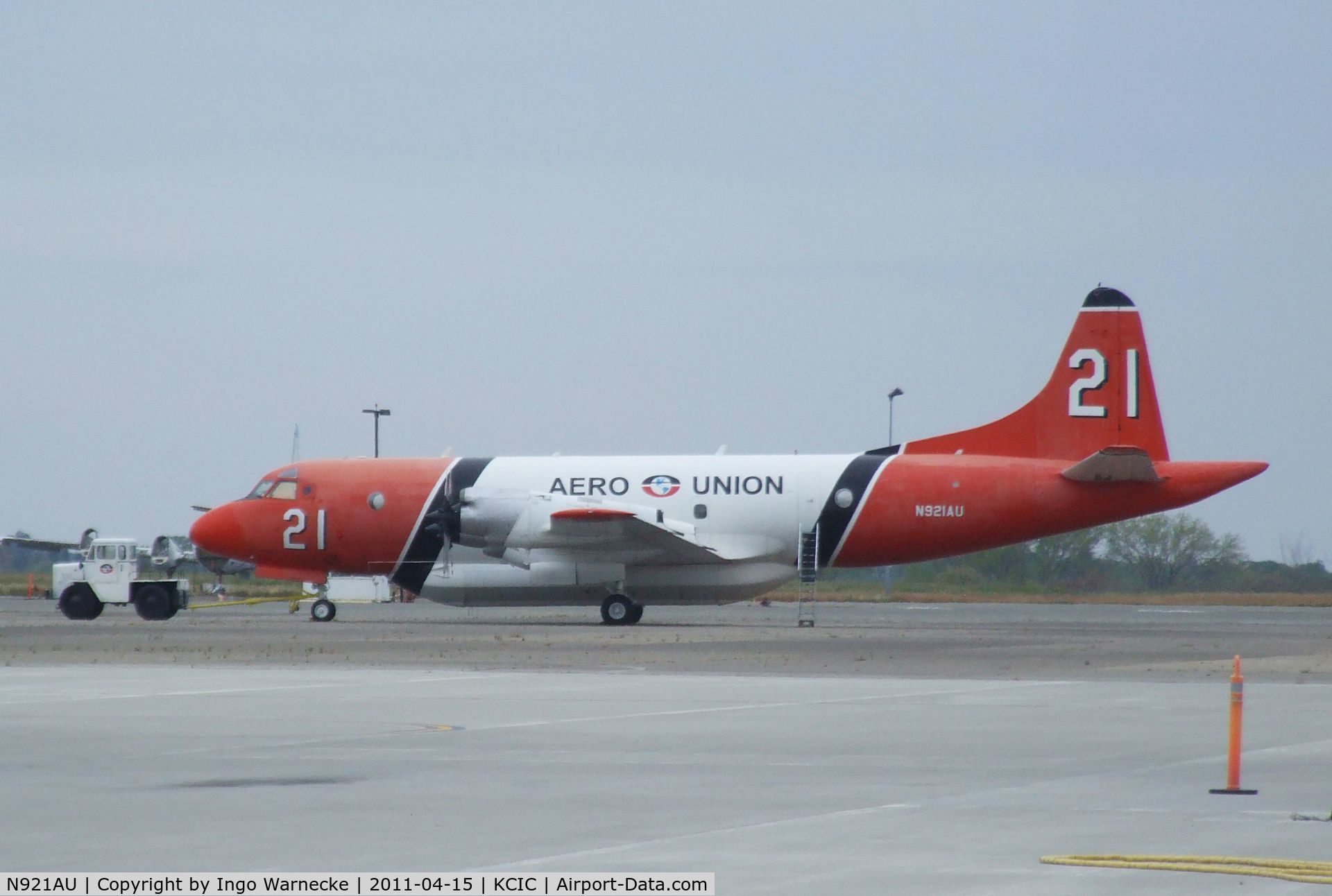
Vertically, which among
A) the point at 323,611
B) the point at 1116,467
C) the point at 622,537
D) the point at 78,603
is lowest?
the point at 323,611

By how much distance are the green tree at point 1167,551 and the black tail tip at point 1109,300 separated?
31538 millimetres

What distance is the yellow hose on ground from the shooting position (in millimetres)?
7348

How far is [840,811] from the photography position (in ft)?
31.2

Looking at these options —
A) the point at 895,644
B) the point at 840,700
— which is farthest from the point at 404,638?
the point at 840,700

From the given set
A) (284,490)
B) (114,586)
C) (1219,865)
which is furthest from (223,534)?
(1219,865)

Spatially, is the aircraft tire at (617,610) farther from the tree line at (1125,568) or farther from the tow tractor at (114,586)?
the tree line at (1125,568)

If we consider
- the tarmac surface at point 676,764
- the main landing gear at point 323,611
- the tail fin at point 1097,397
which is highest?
the tail fin at point 1097,397

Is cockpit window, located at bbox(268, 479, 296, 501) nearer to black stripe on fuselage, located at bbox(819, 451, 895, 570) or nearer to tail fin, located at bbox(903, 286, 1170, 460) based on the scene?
black stripe on fuselage, located at bbox(819, 451, 895, 570)

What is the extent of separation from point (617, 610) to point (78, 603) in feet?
43.9

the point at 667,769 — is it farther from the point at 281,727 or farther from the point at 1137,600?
the point at 1137,600

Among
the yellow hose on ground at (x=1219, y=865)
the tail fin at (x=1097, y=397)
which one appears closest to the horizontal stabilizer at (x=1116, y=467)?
the tail fin at (x=1097, y=397)

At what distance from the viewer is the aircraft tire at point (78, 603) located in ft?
128

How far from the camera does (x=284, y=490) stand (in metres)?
39.2

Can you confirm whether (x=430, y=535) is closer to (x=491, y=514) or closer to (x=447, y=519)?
(x=447, y=519)
